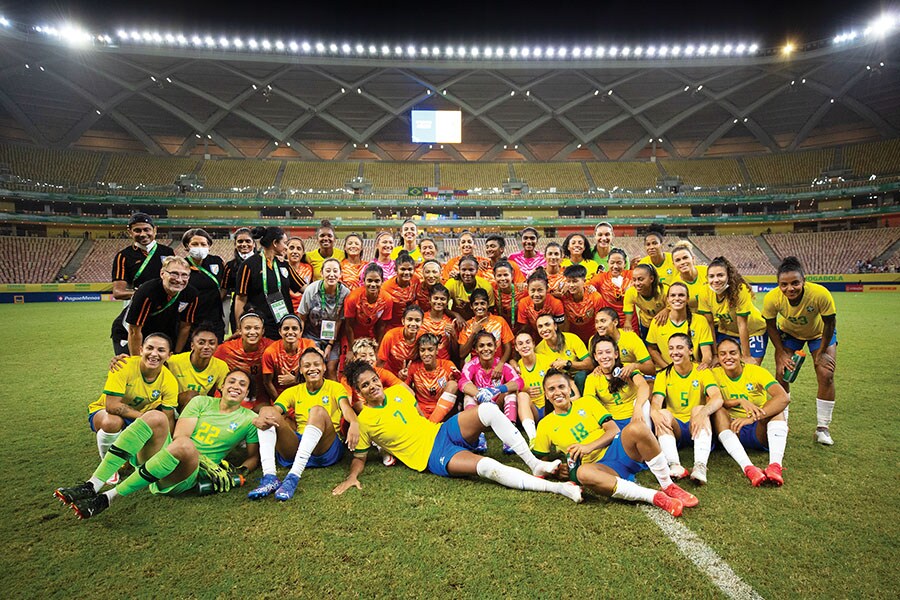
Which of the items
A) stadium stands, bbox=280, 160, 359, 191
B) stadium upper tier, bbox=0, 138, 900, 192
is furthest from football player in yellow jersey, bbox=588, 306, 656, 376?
stadium stands, bbox=280, 160, 359, 191

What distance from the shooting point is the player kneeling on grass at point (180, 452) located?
2.96 metres

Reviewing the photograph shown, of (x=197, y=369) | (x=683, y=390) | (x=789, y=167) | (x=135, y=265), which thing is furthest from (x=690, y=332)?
(x=789, y=167)

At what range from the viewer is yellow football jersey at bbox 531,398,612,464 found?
3.40 meters

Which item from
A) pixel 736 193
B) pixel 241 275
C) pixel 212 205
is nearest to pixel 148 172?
pixel 212 205

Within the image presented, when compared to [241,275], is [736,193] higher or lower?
higher

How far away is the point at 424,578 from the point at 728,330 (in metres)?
4.07

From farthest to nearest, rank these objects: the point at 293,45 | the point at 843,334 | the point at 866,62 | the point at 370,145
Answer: the point at 370,145
the point at 293,45
the point at 866,62
the point at 843,334

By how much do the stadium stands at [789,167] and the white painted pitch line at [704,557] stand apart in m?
47.9

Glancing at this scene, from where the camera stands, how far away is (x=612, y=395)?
3898mm

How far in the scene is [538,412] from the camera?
4367 mm

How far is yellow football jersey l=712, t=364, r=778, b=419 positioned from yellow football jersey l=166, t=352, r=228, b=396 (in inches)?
186

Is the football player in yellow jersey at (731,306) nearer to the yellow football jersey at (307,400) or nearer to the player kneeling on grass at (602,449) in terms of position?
the player kneeling on grass at (602,449)

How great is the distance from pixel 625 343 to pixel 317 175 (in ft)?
140

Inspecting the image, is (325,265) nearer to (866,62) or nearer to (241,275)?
(241,275)
